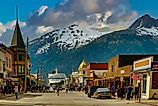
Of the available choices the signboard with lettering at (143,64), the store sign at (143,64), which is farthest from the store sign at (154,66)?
the store sign at (143,64)

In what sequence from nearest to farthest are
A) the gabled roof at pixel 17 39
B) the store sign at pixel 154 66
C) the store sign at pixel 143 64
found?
the store sign at pixel 154 66 → the store sign at pixel 143 64 → the gabled roof at pixel 17 39

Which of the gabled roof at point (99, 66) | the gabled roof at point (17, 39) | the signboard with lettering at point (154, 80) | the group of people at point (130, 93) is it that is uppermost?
the gabled roof at point (17, 39)

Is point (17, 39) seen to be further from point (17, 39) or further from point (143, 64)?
point (143, 64)

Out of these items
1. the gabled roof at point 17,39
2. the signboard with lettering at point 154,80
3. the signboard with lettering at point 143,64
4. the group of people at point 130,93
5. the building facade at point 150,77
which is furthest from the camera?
the gabled roof at point 17,39

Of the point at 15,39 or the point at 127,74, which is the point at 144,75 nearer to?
the point at 127,74

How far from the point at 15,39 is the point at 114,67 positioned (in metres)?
43.1

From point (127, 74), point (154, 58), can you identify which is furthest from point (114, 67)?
point (154, 58)

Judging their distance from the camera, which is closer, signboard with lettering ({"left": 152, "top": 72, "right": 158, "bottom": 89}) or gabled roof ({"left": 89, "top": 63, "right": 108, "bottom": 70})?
signboard with lettering ({"left": 152, "top": 72, "right": 158, "bottom": 89})

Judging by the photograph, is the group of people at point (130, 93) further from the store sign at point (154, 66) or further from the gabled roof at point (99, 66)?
the gabled roof at point (99, 66)

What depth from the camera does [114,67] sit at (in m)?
88.1

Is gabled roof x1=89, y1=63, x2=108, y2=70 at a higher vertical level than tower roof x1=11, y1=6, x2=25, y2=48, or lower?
lower

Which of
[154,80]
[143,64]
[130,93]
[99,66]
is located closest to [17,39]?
[99,66]

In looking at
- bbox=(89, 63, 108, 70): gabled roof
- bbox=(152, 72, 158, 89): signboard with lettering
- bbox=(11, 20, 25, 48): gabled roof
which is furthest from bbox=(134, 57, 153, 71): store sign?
bbox=(11, 20, 25, 48): gabled roof

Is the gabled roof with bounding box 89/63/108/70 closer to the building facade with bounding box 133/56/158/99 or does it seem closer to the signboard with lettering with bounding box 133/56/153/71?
the signboard with lettering with bounding box 133/56/153/71
